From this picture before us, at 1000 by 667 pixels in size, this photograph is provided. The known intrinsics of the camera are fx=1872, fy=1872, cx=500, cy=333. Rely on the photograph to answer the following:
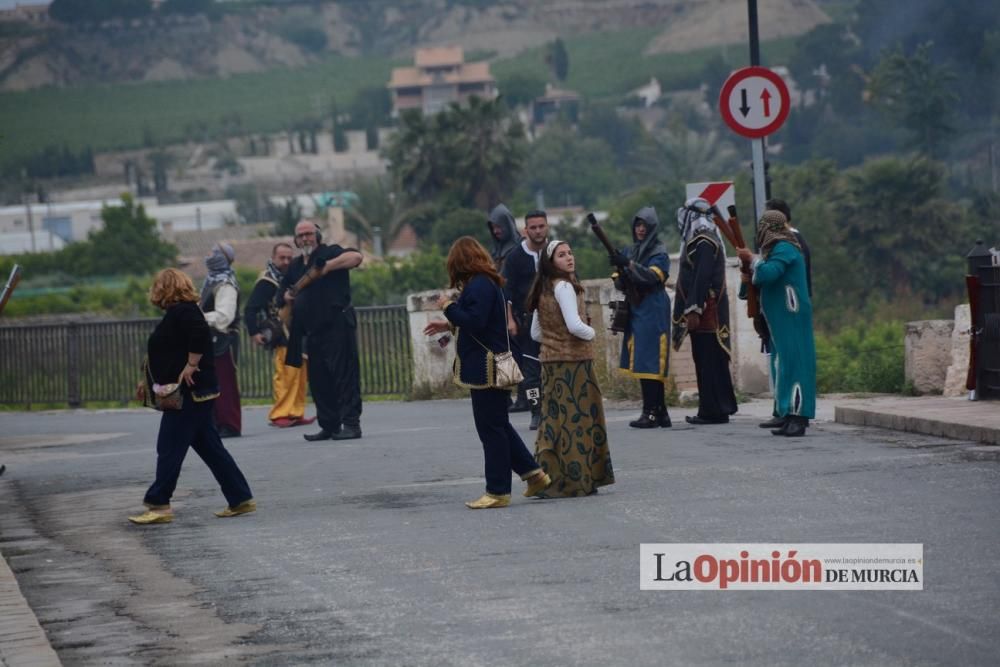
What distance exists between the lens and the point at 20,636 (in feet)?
25.0

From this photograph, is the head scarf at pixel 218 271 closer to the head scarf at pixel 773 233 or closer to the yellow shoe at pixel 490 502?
the head scarf at pixel 773 233

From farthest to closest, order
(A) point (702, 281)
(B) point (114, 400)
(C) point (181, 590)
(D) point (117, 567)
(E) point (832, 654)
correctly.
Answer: (B) point (114, 400) → (A) point (702, 281) → (D) point (117, 567) → (C) point (181, 590) → (E) point (832, 654)

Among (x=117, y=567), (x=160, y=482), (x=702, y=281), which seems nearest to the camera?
(x=117, y=567)

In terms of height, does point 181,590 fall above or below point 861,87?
below

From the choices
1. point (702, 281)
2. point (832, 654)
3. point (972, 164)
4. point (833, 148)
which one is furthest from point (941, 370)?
point (833, 148)

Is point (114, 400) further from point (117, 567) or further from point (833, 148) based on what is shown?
point (833, 148)

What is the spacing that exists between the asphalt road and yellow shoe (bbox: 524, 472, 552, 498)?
0.62 ft

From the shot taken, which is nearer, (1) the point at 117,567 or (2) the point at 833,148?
(1) the point at 117,567

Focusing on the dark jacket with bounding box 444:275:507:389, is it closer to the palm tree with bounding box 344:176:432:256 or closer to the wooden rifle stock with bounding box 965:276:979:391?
the wooden rifle stock with bounding box 965:276:979:391

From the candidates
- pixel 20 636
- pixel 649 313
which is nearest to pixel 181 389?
pixel 20 636

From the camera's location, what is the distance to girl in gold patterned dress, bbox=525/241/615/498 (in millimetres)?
11086

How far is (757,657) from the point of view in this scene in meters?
6.49

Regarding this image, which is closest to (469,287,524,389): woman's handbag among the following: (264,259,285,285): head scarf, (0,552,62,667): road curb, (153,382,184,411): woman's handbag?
(153,382,184,411): woman's handbag

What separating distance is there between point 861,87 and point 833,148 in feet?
45.2
